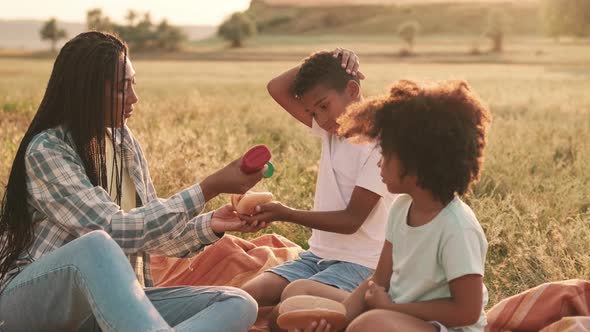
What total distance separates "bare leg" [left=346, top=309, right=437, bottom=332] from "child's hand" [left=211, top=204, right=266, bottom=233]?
32.6 inches

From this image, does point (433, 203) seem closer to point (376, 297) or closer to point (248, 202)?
point (376, 297)

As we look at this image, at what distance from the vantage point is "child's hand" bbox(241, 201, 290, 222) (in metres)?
4.24

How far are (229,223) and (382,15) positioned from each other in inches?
3403

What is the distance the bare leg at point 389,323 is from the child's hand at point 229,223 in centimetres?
83

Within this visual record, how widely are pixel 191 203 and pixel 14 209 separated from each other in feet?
2.28

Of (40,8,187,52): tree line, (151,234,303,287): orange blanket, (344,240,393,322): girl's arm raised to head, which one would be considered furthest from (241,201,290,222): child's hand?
(40,8,187,52): tree line

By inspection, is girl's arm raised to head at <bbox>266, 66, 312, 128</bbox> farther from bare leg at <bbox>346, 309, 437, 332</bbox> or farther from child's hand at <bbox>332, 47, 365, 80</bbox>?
bare leg at <bbox>346, 309, 437, 332</bbox>

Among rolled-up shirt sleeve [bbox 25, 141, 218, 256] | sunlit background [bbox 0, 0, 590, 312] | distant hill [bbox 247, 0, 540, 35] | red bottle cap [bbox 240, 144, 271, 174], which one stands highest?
red bottle cap [bbox 240, 144, 271, 174]

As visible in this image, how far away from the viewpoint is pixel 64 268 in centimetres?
350

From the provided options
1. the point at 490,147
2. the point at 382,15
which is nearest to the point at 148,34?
the point at 382,15

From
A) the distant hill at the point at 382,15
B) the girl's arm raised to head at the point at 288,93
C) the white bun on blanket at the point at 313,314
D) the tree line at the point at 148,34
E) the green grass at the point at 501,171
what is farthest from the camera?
the distant hill at the point at 382,15

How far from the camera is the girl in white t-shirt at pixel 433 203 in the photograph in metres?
3.40

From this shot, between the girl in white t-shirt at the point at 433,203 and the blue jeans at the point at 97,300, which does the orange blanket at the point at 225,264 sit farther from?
the girl in white t-shirt at the point at 433,203

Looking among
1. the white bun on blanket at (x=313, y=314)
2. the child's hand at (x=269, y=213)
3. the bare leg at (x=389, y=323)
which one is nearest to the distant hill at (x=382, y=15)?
the child's hand at (x=269, y=213)
